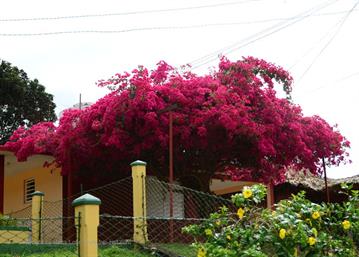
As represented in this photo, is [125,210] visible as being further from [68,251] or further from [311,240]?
[311,240]

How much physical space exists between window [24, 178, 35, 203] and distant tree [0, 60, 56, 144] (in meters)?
9.12

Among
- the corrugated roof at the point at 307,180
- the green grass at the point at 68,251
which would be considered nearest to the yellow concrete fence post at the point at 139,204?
the green grass at the point at 68,251

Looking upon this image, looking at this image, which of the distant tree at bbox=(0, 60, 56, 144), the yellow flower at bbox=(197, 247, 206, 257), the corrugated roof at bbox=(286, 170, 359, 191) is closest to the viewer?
the yellow flower at bbox=(197, 247, 206, 257)

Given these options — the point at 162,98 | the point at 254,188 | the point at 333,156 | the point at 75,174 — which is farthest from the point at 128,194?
the point at 254,188

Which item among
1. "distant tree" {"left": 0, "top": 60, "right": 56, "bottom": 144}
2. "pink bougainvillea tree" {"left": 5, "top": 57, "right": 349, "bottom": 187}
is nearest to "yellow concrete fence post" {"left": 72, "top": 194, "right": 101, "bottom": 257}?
"pink bougainvillea tree" {"left": 5, "top": 57, "right": 349, "bottom": 187}

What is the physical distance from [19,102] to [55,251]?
59.0 ft

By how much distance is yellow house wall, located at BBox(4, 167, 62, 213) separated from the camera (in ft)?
45.4

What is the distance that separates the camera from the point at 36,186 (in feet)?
48.5

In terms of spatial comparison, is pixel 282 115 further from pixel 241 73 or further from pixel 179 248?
pixel 179 248

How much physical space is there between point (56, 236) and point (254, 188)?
24.9 ft

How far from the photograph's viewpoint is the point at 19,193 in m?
15.4

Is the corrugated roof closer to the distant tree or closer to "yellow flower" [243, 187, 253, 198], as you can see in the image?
the distant tree

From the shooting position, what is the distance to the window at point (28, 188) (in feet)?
49.1

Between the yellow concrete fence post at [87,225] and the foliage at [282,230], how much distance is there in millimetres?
1027
